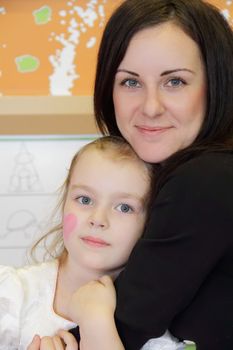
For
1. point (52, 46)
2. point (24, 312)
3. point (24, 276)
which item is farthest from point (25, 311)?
point (52, 46)

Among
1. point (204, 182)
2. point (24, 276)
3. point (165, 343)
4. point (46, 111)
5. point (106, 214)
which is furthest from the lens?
point (46, 111)

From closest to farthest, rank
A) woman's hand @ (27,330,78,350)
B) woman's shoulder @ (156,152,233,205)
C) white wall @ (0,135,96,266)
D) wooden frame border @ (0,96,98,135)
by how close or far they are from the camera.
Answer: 1. woman's shoulder @ (156,152,233,205)
2. woman's hand @ (27,330,78,350)
3. wooden frame border @ (0,96,98,135)
4. white wall @ (0,135,96,266)

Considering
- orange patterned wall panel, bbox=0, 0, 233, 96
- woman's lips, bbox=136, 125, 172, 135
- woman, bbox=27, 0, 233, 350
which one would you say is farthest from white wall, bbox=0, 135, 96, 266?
woman's lips, bbox=136, 125, 172, 135

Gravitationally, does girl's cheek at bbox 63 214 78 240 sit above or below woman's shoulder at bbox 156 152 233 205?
below

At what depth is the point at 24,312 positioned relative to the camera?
1251 mm

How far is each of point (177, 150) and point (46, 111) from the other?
1002mm

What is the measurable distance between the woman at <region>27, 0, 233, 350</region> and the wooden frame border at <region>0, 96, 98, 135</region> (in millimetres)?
633

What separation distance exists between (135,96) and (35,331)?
59 centimetres

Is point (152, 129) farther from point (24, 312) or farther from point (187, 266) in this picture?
point (24, 312)

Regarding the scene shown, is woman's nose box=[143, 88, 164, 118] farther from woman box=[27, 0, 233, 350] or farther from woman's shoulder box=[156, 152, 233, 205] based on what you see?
woman's shoulder box=[156, 152, 233, 205]

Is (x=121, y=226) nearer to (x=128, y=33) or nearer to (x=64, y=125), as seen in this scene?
(x=128, y=33)

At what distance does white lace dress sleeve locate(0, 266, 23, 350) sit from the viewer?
1.23 metres

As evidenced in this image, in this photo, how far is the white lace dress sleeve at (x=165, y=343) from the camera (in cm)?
108

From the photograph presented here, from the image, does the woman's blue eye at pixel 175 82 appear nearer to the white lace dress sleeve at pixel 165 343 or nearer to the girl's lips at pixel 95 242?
the girl's lips at pixel 95 242
